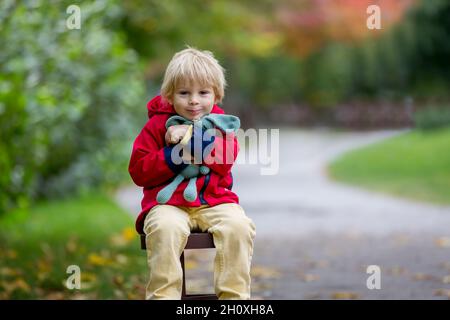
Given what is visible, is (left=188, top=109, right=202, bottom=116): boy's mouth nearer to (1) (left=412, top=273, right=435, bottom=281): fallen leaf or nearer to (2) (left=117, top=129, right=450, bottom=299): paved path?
(2) (left=117, top=129, right=450, bottom=299): paved path

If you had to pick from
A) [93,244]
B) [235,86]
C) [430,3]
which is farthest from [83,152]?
[235,86]

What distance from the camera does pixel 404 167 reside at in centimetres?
1892

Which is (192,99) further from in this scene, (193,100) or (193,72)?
(193,72)

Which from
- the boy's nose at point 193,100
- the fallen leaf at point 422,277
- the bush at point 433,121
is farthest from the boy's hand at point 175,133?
the bush at point 433,121

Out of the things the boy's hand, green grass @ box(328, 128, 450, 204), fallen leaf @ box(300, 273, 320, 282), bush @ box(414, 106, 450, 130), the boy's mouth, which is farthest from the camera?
bush @ box(414, 106, 450, 130)

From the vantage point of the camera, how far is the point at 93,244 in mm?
8648

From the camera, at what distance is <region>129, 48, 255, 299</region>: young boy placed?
388 centimetres

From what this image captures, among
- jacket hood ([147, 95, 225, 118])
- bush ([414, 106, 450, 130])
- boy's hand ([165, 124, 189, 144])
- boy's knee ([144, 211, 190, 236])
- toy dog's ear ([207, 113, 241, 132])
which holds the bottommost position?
boy's knee ([144, 211, 190, 236])

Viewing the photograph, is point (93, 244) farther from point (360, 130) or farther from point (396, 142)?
point (360, 130)

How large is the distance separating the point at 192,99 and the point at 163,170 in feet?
1.21

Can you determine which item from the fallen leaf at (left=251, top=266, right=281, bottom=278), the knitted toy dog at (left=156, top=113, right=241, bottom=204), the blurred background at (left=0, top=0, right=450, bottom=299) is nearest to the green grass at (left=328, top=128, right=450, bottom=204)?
the blurred background at (left=0, top=0, right=450, bottom=299)

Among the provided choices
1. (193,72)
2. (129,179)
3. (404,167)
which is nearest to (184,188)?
(193,72)

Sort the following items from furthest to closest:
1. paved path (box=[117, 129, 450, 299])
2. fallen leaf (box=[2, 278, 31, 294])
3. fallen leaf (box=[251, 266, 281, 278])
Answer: fallen leaf (box=[251, 266, 281, 278]), paved path (box=[117, 129, 450, 299]), fallen leaf (box=[2, 278, 31, 294])

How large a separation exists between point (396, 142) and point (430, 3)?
32.0 ft
